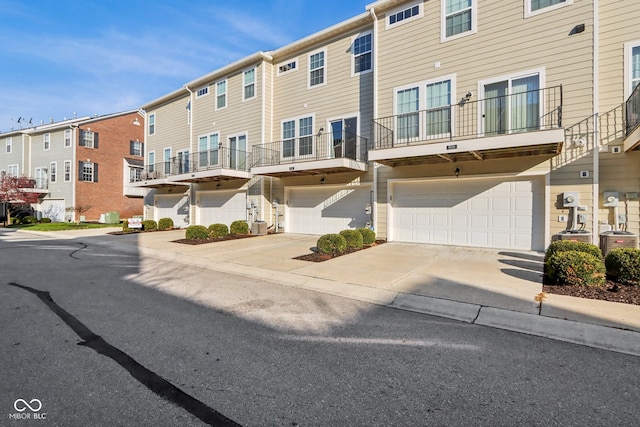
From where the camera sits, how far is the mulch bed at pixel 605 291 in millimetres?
5031

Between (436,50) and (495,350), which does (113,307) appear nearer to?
(495,350)

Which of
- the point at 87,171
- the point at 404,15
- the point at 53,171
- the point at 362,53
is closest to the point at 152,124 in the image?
the point at 87,171

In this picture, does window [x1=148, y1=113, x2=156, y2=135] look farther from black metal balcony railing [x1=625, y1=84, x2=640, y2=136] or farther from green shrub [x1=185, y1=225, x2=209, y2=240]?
black metal balcony railing [x1=625, y1=84, x2=640, y2=136]

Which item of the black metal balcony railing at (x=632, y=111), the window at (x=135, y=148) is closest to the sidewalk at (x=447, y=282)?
the black metal balcony railing at (x=632, y=111)

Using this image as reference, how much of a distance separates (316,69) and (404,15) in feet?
14.2

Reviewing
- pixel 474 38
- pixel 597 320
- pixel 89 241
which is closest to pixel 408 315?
pixel 597 320

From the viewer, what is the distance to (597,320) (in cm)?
421

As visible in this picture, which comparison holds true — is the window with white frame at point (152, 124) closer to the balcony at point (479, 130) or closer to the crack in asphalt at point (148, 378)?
the balcony at point (479, 130)

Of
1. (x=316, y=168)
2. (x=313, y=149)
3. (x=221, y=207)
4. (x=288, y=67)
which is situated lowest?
(x=221, y=207)

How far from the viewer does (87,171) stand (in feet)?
89.6

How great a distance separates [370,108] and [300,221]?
598cm

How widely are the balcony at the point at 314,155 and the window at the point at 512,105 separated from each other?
4567mm

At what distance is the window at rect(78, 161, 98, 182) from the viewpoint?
26.8 meters
